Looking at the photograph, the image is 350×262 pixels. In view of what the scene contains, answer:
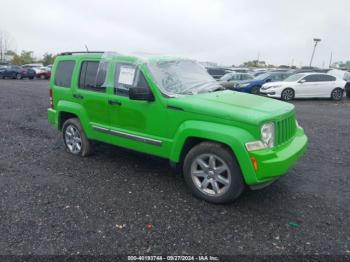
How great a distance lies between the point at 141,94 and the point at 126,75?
666 millimetres

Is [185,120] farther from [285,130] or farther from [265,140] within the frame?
[285,130]

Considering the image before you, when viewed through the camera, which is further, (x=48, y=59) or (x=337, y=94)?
(x=48, y=59)

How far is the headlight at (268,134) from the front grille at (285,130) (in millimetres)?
95

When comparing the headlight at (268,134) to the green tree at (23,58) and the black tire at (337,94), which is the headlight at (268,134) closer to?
the black tire at (337,94)

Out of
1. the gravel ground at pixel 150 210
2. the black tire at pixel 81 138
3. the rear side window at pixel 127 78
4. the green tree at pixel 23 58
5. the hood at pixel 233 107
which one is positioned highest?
the green tree at pixel 23 58

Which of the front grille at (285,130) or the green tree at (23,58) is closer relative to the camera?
the front grille at (285,130)

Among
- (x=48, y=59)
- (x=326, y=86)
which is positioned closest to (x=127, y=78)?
(x=326, y=86)

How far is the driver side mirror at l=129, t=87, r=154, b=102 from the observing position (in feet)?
13.6

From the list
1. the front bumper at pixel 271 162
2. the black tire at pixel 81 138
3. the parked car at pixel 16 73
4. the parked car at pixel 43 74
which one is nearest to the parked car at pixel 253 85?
the black tire at pixel 81 138

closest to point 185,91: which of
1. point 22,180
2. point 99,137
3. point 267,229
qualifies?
point 99,137

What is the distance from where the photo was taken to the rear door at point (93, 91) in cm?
497

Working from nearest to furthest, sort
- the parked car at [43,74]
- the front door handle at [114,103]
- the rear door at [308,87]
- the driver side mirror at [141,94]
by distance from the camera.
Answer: the driver side mirror at [141,94]
the front door handle at [114,103]
the rear door at [308,87]
the parked car at [43,74]

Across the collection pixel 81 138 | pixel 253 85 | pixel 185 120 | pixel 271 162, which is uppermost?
pixel 253 85

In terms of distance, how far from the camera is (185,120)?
4.02 metres
